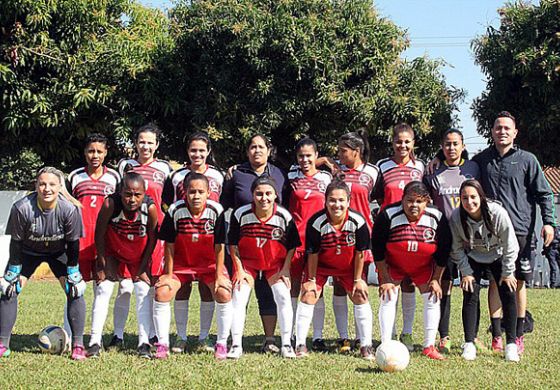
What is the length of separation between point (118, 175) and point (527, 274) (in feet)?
12.6

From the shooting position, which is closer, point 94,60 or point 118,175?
point 118,175

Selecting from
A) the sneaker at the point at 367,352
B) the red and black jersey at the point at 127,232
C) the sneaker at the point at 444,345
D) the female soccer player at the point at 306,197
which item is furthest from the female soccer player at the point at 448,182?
the red and black jersey at the point at 127,232

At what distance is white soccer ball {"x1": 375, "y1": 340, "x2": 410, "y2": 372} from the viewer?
218 inches

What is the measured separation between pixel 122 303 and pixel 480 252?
10.5 ft

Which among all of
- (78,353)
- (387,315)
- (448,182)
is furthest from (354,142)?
(78,353)

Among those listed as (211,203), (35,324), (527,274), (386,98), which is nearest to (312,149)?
(211,203)

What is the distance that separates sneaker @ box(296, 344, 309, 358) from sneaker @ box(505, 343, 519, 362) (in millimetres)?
1684

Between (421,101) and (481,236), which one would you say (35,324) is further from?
(421,101)

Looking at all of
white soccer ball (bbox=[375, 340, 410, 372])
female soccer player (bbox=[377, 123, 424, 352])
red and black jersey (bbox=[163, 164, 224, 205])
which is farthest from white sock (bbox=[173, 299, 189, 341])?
→ female soccer player (bbox=[377, 123, 424, 352])

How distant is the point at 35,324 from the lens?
8.27 metres

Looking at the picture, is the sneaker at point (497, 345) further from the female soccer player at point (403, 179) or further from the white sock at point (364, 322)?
the white sock at point (364, 322)

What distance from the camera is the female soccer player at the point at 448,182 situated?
6562 millimetres

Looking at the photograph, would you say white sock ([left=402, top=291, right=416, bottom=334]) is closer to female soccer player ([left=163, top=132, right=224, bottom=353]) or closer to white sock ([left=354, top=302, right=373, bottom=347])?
white sock ([left=354, top=302, right=373, bottom=347])

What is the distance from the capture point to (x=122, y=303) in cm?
661
